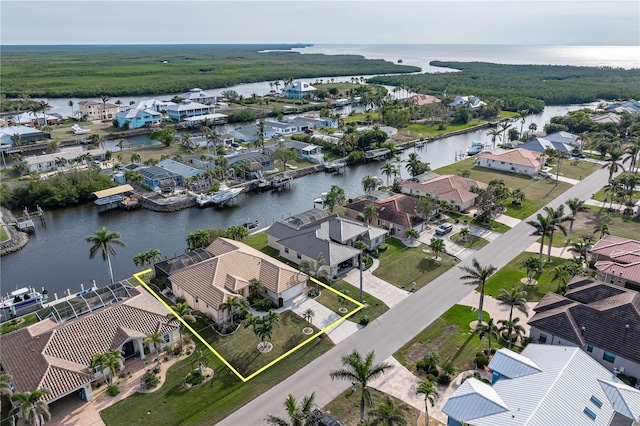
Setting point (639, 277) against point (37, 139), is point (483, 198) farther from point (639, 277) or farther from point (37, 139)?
point (37, 139)

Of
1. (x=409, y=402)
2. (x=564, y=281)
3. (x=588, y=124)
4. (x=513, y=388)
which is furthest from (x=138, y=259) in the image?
(x=588, y=124)

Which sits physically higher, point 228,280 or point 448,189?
point 448,189

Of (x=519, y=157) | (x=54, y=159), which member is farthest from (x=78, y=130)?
(x=519, y=157)

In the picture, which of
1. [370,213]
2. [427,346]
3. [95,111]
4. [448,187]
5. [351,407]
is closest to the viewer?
[351,407]

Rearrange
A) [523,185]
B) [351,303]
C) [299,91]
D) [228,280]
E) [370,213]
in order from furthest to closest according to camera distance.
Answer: [299,91] < [523,185] < [370,213] < [351,303] < [228,280]

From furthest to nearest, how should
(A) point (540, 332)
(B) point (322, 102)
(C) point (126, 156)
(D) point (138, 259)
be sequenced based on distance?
(B) point (322, 102), (C) point (126, 156), (D) point (138, 259), (A) point (540, 332)

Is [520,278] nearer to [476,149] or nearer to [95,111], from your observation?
[476,149]
